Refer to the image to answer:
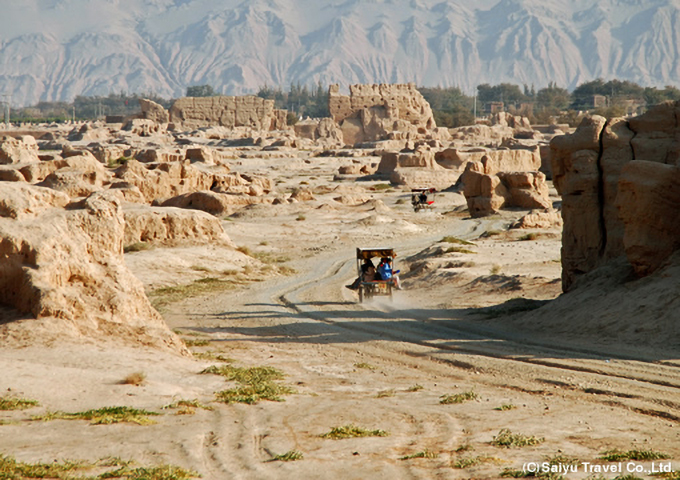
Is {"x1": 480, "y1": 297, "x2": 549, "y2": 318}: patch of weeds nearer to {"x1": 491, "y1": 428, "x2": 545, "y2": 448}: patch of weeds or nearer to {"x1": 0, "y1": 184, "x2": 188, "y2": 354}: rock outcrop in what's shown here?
{"x1": 0, "y1": 184, "x2": 188, "y2": 354}: rock outcrop

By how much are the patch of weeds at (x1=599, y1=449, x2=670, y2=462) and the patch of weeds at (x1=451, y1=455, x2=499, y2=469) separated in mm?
1002

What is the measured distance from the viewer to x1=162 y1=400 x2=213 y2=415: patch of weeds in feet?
31.5

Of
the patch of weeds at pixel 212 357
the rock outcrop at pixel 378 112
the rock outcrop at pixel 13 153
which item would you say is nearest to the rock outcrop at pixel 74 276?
the patch of weeds at pixel 212 357

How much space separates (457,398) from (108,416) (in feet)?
13.4

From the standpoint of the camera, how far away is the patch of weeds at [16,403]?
30.1 feet

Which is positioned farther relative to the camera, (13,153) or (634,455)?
(13,153)

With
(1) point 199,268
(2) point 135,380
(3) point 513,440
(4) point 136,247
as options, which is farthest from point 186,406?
(4) point 136,247

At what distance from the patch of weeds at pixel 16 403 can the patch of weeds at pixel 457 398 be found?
183 inches

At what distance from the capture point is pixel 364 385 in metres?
11.6

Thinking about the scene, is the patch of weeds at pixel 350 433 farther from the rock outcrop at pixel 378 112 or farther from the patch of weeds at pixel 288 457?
the rock outcrop at pixel 378 112

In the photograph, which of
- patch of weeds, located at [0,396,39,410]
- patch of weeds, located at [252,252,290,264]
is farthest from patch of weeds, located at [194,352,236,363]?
patch of weeds, located at [252,252,290,264]

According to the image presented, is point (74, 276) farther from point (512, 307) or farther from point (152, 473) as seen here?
point (512, 307)

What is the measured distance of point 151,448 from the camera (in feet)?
26.4

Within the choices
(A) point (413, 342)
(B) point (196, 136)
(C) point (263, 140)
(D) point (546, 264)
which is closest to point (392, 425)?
(A) point (413, 342)
